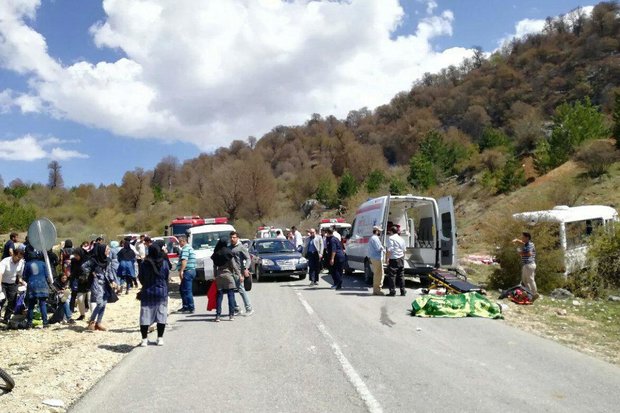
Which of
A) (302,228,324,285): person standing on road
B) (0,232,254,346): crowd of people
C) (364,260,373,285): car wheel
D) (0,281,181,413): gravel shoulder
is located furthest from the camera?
(302,228,324,285): person standing on road

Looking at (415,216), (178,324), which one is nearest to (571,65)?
(415,216)

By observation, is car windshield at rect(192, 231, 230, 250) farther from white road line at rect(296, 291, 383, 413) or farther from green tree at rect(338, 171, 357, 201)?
green tree at rect(338, 171, 357, 201)

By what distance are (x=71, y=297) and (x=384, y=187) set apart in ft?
176

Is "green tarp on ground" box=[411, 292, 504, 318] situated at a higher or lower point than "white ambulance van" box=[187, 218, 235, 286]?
lower

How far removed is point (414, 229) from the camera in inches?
738

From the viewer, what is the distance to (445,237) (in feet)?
51.3

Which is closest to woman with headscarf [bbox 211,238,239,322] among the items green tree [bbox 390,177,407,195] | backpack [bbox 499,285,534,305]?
backpack [bbox 499,285,534,305]

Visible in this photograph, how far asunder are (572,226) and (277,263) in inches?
358

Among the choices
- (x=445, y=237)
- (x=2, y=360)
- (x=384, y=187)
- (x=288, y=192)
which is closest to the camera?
(x=2, y=360)

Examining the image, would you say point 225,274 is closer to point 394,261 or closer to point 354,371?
point 354,371

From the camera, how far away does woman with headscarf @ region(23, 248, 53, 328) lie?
10.5m

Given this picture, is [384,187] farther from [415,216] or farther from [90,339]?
[90,339]

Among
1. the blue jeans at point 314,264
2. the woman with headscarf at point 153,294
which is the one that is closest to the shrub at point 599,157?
the blue jeans at point 314,264

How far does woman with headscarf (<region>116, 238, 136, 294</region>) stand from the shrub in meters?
36.7
